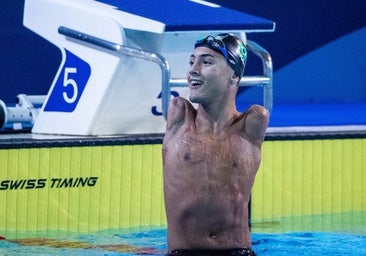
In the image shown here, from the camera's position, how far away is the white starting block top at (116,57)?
7082 mm

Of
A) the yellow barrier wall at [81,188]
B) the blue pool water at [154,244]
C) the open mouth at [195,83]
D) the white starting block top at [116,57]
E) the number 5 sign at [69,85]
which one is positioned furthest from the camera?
the number 5 sign at [69,85]

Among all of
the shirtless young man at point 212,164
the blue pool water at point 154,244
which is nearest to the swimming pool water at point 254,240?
the blue pool water at point 154,244

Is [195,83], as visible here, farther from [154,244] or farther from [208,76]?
[154,244]

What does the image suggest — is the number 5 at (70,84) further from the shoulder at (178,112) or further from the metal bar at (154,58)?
the shoulder at (178,112)

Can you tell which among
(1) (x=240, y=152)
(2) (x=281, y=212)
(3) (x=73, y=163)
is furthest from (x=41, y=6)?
(1) (x=240, y=152)

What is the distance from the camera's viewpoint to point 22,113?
7.89m

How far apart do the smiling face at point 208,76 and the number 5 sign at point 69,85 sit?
303cm

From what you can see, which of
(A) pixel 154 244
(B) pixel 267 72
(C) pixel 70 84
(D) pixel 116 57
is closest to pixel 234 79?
(A) pixel 154 244

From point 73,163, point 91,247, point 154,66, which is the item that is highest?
point 154,66

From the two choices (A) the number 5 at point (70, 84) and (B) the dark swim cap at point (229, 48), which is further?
(A) the number 5 at point (70, 84)

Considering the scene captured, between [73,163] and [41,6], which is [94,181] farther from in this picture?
[41,6]

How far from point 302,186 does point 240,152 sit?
2983 millimetres

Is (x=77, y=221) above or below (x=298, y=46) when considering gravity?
below

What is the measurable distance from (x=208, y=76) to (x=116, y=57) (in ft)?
9.48
